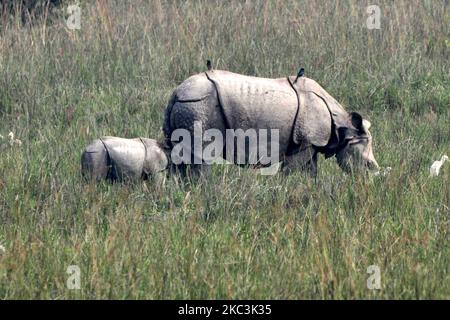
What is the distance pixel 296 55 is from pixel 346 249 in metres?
5.27

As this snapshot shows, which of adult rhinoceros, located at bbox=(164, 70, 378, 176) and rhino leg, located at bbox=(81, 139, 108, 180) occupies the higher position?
adult rhinoceros, located at bbox=(164, 70, 378, 176)

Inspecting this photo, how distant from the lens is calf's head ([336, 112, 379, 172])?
7.09 metres

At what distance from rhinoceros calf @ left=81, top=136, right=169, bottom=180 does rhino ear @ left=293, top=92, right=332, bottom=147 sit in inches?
37.4

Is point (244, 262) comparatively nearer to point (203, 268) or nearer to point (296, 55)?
point (203, 268)

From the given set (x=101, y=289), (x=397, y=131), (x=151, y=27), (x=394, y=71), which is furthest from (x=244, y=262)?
(x=151, y=27)

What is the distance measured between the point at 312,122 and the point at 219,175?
0.83 meters

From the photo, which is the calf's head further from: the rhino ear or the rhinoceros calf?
the rhinoceros calf

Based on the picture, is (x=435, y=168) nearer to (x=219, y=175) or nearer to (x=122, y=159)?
(x=219, y=175)

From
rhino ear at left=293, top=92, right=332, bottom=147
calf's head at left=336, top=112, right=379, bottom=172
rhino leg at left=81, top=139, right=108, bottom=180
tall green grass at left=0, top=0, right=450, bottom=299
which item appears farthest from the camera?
calf's head at left=336, top=112, right=379, bottom=172

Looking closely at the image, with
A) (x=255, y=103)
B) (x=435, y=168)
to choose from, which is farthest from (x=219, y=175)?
(x=435, y=168)

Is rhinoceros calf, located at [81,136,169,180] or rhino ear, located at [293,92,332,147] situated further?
rhino ear, located at [293,92,332,147]

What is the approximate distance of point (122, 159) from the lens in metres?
6.80

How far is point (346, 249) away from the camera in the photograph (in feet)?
17.7

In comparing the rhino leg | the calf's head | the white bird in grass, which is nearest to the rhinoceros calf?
the rhino leg
